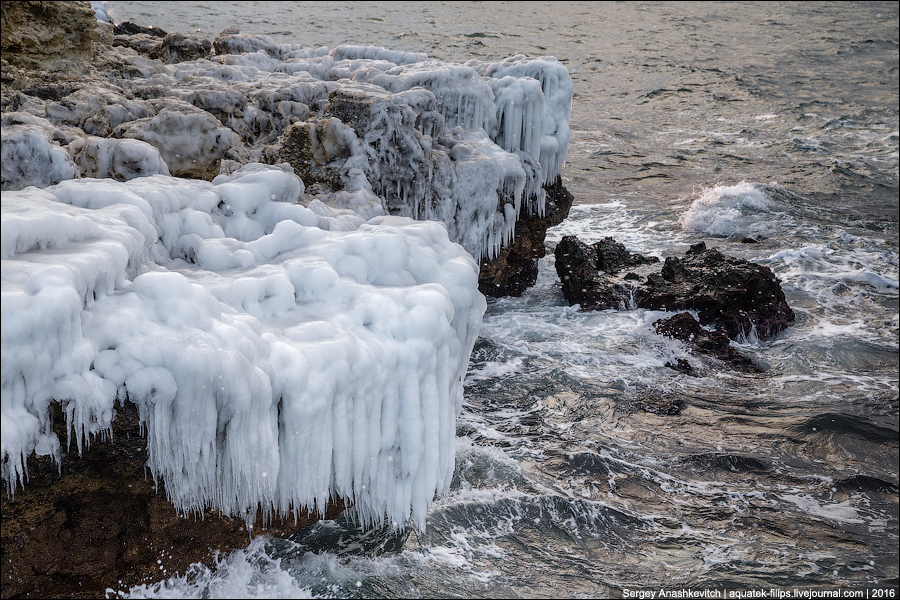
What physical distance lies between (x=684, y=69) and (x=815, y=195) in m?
12.7

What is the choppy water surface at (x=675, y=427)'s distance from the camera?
5.16 meters

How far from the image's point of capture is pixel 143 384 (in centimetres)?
315

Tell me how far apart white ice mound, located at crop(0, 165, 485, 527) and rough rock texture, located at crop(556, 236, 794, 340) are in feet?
19.4

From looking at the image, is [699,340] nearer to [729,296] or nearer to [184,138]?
[729,296]

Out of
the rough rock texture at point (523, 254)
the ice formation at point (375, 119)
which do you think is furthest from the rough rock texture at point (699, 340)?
the ice formation at point (375, 119)

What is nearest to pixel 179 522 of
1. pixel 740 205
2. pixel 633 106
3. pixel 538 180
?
pixel 538 180

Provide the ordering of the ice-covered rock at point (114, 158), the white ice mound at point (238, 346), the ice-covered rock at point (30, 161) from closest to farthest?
the white ice mound at point (238, 346)
the ice-covered rock at point (30, 161)
the ice-covered rock at point (114, 158)

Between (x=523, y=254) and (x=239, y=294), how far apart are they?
21.4ft

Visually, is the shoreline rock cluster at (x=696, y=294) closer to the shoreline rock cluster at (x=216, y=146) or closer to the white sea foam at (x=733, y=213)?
the shoreline rock cluster at (x=216, y=146)

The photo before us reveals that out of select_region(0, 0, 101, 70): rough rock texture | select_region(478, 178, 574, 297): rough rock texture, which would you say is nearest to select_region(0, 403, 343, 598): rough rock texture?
select_region(478, 178, 574, 297): rough rock texture

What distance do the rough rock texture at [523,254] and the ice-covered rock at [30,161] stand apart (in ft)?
17.4

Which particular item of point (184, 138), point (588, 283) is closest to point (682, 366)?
point (588, 283)

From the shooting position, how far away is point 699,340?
9.12m

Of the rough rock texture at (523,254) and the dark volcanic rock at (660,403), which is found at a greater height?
the rough rock texture at (523,254)
